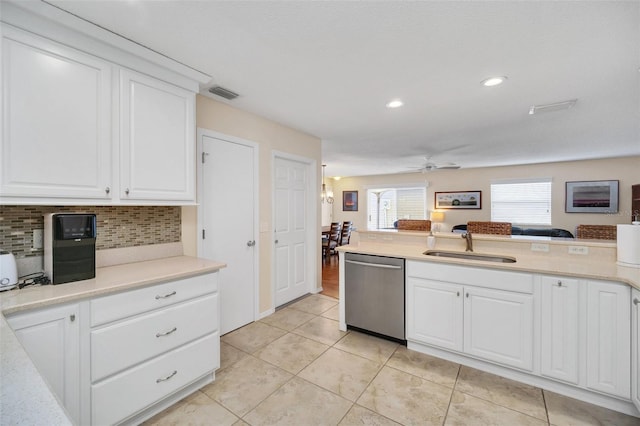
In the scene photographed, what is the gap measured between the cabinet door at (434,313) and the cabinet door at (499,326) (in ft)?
0.24

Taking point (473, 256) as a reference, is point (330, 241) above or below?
below

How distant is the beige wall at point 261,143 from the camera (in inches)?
100.0

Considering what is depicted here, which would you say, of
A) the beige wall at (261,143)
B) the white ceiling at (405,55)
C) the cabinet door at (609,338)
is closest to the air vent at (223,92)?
the white ceiling at (405,55)

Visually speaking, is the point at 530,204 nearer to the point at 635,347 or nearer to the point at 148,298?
the point at 635,347

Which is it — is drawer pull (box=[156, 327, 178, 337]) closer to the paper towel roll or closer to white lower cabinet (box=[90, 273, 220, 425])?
white lower cabinet (box=[90, 273, 220, 425])

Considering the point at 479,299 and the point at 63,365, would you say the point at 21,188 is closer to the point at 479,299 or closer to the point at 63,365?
the point at 63,365

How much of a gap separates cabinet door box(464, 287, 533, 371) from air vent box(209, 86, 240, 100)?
2.64 meters

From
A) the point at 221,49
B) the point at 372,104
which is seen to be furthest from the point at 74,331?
the point at 372,104

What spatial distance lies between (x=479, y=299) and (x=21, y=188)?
300cm

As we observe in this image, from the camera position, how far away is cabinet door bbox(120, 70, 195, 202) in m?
1.81

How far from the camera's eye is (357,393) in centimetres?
193

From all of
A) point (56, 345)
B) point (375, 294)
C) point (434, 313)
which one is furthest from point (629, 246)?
point (56, 345)

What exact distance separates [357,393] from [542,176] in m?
6.97

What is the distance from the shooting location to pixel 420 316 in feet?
7.95
